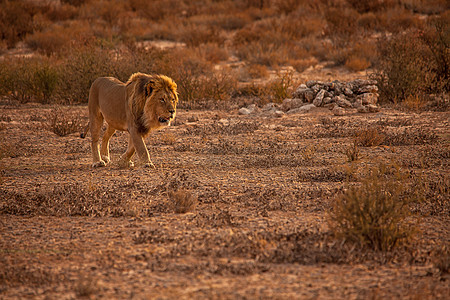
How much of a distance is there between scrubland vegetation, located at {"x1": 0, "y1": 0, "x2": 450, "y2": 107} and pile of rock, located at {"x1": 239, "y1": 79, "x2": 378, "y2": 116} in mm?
816

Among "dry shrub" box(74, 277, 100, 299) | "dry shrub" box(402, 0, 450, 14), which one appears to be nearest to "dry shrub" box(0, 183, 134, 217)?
"dry shrub" box(74, 277, 100, 299)

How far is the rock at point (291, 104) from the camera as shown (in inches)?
551

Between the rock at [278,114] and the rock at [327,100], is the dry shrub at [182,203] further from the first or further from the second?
the rock at [327,100]

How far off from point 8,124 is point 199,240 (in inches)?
340

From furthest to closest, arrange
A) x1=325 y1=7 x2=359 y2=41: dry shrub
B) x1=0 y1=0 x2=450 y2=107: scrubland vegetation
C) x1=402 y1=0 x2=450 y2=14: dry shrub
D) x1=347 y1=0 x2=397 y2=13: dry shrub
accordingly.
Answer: x1=347 y1=0 x2=397 y2=13: dry shrub < x1=402 y1=0 x2=450 y2=14: dry shrub < x1=325 y1=7 x2=359 y2=41: dry shrub < x1=0 y1=0 x2=450 y2=107: scrubland vegetation

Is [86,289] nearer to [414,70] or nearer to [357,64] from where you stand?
[414,70]

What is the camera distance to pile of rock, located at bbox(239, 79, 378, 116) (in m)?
13.7

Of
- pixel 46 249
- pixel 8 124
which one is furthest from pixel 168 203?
pixel 8 124

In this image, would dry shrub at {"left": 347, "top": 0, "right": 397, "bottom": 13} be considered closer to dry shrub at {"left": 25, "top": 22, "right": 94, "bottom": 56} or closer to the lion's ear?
dry shrub at {"left": 25, "top": 22, "right": 94, "bottom": 56}

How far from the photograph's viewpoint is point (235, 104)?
Result: 14.9m

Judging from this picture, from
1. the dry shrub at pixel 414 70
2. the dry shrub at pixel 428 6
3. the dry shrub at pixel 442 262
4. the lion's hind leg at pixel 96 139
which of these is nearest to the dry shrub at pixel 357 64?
the dry shrub at pixel 414 70

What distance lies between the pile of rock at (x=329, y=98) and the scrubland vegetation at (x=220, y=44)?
2.68ft

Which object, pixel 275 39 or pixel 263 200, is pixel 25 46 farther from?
pixel 263 200

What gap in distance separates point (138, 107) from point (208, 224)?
2694 mm
